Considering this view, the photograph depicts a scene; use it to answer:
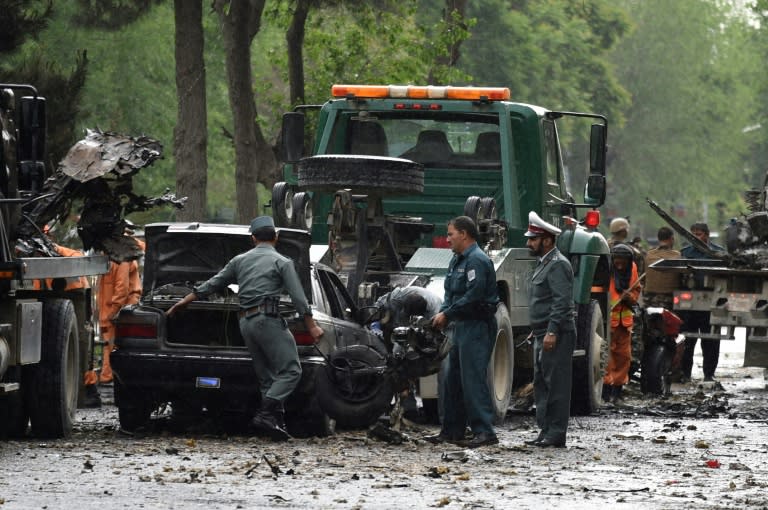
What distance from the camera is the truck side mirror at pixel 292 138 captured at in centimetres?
1695

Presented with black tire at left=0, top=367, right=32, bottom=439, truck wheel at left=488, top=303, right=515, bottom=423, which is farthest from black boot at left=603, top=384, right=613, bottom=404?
black tire at left=0, top=367, right=32, bottom=439

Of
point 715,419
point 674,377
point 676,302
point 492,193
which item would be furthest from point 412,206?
point 674,377

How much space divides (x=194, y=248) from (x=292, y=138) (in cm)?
326

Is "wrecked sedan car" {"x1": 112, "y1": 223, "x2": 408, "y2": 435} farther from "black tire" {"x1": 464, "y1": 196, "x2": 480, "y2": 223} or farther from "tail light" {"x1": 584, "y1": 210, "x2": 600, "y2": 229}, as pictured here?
"tail light" {"x1": 584, "y1": 210, "x2": 600, "y2": 229}

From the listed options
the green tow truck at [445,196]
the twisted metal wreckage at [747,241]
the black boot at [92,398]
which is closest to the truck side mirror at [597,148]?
the green tow truck at [445,196]

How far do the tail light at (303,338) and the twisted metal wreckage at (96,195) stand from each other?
1665 mm

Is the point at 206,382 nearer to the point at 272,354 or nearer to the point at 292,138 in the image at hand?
the point at 272,354

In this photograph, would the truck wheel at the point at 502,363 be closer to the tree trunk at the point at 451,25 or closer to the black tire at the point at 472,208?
the black tire at the point at 472,208

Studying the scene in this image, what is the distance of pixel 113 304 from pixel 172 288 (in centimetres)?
505

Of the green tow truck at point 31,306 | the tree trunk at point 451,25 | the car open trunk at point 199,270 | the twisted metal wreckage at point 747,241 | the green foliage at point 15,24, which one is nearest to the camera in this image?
the green tow truck at point 31,306

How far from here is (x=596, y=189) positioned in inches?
671

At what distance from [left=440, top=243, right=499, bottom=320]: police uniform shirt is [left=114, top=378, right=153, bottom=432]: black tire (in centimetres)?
230

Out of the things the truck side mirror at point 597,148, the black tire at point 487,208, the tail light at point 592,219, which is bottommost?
the tail light at point 592,219

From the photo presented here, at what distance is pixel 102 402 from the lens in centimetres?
1783
